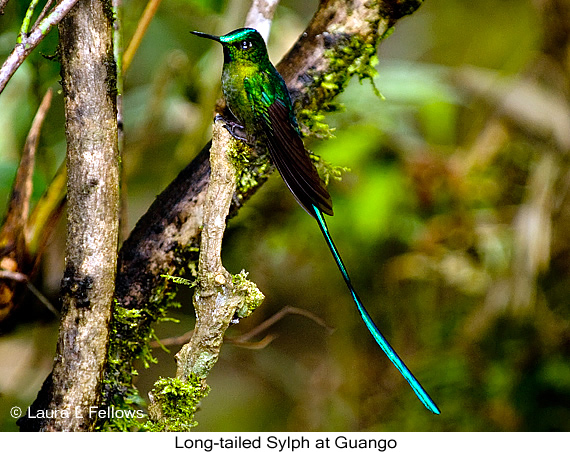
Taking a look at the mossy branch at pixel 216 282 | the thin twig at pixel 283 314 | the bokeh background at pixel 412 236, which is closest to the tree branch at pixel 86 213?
the mossy branch at pixel 216 282

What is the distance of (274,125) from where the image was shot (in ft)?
3.70

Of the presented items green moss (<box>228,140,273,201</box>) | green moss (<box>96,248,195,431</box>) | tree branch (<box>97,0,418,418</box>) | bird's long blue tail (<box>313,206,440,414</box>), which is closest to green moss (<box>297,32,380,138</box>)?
tree branch (<box>97,0,418,418</box>)

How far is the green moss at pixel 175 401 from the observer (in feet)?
3.20

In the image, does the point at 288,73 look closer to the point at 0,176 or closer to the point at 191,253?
the point at 191,253

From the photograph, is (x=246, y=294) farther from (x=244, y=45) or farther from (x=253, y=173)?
(x=244, y=45)

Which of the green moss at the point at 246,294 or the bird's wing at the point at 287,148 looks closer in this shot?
the green moss at the point at 246,294

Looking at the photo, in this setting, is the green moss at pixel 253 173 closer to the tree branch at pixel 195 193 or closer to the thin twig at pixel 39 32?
the tree branch at pixel 195 193

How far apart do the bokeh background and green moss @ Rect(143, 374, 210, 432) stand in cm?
113

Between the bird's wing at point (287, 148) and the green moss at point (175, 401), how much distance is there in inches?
14.6

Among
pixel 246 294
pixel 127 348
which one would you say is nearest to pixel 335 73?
pixel 246 294

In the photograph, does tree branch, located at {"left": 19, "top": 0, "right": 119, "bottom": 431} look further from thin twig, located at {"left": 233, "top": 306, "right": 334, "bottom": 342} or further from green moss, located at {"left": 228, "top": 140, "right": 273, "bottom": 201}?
thin twig, located at {"left": 233, "top": 306, "right": 334, "bottom": 342}

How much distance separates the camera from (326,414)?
288 centimetres

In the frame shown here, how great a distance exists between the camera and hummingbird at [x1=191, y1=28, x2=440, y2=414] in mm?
1085
